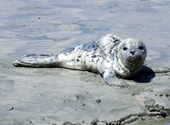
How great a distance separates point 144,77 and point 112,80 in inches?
28.3

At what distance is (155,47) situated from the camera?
22.7 feet

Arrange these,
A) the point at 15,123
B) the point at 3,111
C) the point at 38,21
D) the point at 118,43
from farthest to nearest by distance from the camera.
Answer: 1. the point at 38,21
2. the point at 118,43
3. the point at 3,111
4. the point at 15,123

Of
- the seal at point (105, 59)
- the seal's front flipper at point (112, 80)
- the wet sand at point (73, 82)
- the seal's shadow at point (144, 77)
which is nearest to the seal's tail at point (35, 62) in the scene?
the seal at point (105, 59)

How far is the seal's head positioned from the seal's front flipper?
0.26 m

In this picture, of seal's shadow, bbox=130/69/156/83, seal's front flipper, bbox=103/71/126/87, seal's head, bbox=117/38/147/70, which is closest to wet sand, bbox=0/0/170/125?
seal's shadow, bbox=130/69/156/83

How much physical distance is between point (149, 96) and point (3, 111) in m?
1.88

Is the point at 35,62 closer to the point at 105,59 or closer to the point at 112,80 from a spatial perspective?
the point at 105,59

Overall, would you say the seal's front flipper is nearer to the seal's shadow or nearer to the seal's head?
the seal's head

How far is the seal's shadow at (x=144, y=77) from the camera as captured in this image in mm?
5047

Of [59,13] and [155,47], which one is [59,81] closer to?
[155,47]

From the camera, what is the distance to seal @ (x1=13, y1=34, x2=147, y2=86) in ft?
15.8

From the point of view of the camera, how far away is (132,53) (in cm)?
476

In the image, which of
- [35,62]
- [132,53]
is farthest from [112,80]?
[35,62]

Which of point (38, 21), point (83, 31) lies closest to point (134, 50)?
point (83, 31)
